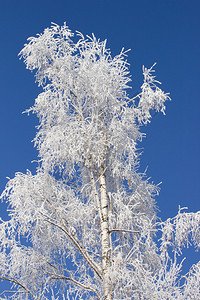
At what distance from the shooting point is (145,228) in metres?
6.42

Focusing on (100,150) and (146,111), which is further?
(146,111)

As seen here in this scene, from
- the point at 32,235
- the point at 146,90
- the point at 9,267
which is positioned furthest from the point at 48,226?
the point at 146,90

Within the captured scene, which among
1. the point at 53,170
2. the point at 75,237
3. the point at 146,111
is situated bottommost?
the point at 75,237

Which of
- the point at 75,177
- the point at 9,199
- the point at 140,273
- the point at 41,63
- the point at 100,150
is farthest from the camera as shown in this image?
the point at 41,63

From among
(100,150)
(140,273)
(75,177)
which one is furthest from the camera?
(75,177)

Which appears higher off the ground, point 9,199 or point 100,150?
point 100,150

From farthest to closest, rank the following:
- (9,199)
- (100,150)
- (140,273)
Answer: (100,150)
(9,199)
(140,273)

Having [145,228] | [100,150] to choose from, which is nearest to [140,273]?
[145,228]

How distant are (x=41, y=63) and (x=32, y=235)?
3.78 m

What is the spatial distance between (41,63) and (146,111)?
2595mm

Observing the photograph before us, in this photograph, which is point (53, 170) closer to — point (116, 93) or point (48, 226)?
point (48, 226)

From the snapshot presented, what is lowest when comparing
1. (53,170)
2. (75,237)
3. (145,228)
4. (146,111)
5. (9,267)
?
(9,267)

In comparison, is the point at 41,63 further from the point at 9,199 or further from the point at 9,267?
the point at 9,267

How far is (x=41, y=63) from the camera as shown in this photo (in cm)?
839
